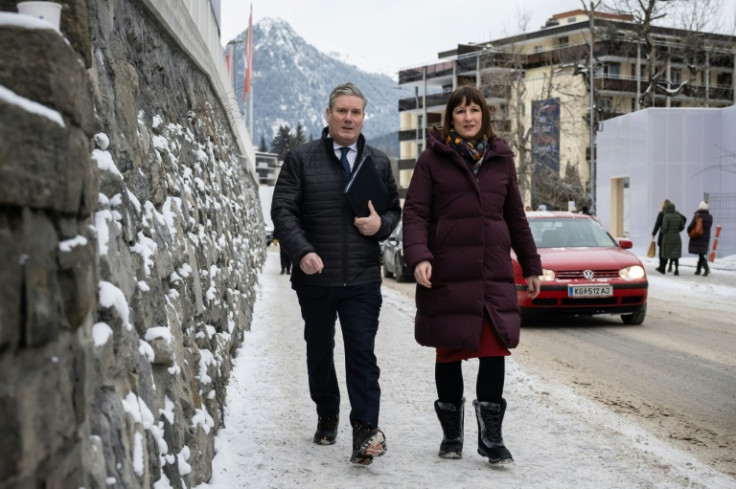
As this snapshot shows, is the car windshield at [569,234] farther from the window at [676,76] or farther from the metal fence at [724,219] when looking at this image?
the window at [676,76]

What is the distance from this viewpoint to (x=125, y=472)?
8.14 ft

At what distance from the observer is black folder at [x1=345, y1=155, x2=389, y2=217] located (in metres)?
4.70

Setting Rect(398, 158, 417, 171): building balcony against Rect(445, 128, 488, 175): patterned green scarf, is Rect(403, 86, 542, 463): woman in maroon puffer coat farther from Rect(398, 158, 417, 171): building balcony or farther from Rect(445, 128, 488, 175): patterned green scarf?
Rect(398, 158, 417, 171): building balcony

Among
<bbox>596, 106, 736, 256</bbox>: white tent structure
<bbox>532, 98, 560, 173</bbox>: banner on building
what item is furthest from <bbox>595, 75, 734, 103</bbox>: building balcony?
<bbox>596, 106, 736, 256</bbox>: white tent structure

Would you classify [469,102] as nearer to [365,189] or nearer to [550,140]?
[365,189]

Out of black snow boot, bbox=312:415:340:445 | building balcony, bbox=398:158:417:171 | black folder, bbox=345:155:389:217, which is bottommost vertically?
black snow boot, bbox=312:415:340:445

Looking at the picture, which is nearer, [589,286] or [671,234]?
[589,286]

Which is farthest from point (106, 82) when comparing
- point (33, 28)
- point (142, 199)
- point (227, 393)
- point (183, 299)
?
point (227, 393)

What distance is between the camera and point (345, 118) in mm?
4750

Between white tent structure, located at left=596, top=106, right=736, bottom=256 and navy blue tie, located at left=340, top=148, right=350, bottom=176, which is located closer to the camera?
navy blue tie, located at left=340, top=148, right=350, bottom=176

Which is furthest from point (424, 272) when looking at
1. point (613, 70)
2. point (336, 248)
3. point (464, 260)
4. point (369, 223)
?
point (613, 70)

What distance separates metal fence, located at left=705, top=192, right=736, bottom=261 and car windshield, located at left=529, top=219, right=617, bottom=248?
16.5 metres

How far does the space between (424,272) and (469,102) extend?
962 mm

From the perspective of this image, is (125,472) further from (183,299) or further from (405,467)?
(405,467)
